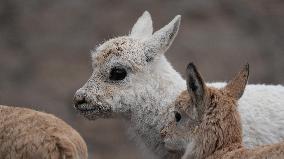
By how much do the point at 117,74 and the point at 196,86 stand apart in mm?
1830

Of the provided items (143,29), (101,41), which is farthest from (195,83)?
(101,41)

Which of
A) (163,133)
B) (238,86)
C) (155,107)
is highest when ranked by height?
(155,107)

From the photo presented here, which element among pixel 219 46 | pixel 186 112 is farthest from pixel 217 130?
pixel 219 46

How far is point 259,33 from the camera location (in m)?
28.4

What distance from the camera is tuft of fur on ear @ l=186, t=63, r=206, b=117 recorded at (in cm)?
1073

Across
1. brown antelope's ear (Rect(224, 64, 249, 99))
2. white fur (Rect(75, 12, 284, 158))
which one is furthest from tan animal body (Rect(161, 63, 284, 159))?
white fur (Rect(75, 12, 284, 158))

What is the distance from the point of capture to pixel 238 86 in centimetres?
1113

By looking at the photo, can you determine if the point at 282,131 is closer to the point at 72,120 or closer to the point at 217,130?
the point at 217,130

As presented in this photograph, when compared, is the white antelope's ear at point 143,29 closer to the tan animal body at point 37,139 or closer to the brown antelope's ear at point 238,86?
the tan animal body at point 37,139

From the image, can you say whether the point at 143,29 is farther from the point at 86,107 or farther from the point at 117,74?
the point at 86,107

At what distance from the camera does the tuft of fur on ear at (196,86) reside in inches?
422

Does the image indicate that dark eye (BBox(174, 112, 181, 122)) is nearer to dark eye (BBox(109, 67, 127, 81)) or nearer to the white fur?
the white fur

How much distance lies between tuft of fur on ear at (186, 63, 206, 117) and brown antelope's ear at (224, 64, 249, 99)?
0.37m

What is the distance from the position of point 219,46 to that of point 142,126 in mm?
15184
